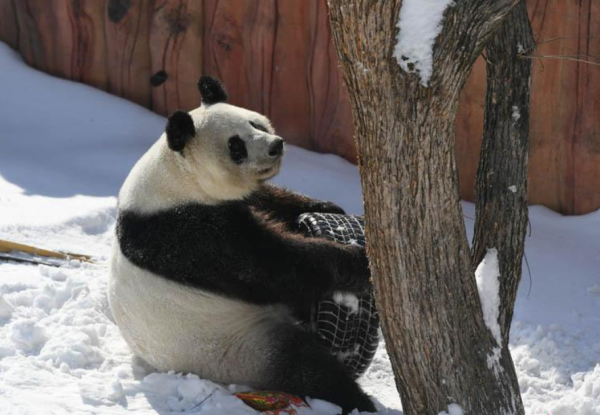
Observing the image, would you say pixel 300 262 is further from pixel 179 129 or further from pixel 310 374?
pixel 179 129

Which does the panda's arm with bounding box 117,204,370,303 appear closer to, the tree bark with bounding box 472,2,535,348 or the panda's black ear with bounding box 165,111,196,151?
the panda's black ear with bounding box 165,111,196,151

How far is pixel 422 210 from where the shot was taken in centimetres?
347

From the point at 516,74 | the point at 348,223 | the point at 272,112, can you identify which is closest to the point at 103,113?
the point at 272,112

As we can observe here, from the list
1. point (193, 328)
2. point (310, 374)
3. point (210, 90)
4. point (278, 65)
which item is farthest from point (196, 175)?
point (278, 65)

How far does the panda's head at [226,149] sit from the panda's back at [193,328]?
1.75 ft

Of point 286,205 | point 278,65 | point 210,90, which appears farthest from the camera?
point 278,65

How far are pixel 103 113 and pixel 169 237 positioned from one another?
11.8ft

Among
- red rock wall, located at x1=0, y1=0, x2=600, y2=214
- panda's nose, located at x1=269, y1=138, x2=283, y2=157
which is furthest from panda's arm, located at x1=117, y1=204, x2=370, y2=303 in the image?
red rock wall, located at x1=0, y1=0, x2=600, y2=214

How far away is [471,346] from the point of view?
3676mm

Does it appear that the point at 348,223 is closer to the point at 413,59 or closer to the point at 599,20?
the point at 413,59

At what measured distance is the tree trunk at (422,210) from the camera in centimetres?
331

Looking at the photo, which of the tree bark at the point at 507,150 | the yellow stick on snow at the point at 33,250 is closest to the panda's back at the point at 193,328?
the tree bark at the point at 507,150

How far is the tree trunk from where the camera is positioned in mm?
3314

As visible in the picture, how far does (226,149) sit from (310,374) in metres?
1.11
